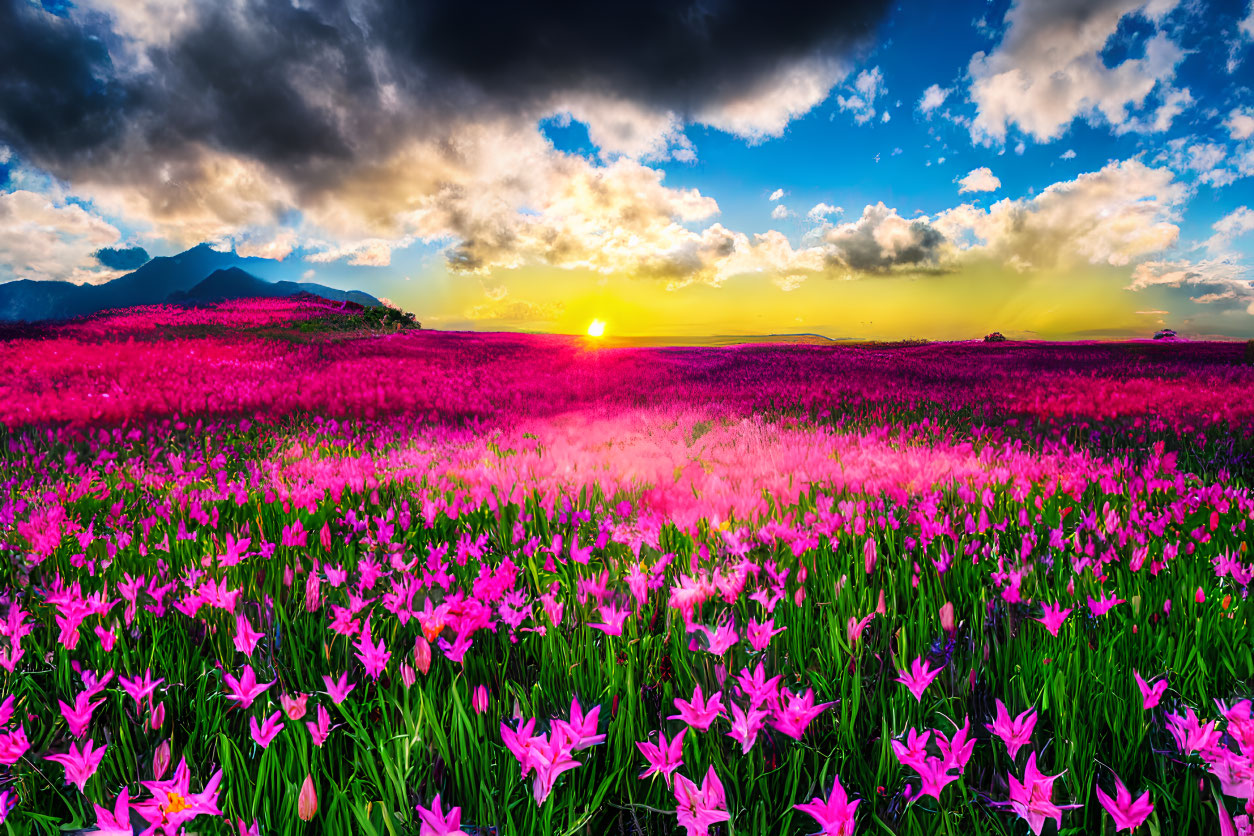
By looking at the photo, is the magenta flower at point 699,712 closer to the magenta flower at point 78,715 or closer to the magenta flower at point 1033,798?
the magenta flower at point 1033,798

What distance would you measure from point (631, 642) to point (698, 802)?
0.74m

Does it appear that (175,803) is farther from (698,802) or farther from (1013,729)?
(1013,729)

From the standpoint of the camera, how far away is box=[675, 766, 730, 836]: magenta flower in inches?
34.9

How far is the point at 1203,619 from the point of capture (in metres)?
1.78

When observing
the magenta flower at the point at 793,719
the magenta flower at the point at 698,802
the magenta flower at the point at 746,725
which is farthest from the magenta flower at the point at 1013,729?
the magenta flower at the point at 698,802

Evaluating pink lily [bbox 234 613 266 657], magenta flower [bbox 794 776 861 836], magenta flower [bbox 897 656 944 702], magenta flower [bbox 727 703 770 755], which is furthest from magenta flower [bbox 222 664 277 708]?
magenta flower [bbox 897 656 944 702]

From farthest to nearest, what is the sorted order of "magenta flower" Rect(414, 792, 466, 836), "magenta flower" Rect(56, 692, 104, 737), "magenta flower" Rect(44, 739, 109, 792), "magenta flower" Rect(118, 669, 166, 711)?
"magenta flower" Rect(118, 669, 166, 711), "magenta flower" Rect(56, 692, 104, 737), "magenta flower" Rect(44, 739, 109, 792), "magenta flower" Rect(414, 792, 466, 836)

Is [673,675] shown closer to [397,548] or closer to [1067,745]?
[1067,745]

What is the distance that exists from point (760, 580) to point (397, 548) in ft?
5.32

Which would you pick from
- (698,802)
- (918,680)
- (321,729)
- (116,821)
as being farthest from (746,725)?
(116,821)

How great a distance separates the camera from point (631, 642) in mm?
1676

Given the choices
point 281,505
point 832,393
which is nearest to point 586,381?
point 832,393

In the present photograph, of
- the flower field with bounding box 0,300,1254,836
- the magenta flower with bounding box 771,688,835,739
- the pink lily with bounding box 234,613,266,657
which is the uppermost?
the magenta flower with bounding box 771,688,835,739

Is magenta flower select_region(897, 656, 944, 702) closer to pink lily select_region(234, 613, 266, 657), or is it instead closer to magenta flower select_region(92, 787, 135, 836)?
magenta flower select_region(92, 787, 135, 836)
